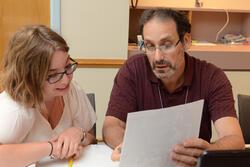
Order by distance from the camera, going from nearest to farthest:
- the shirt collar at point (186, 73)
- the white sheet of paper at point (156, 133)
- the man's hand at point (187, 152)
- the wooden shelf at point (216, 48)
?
the white sheet of paper at point (156, 133), the man's hand at point (187, 152), the shirt collar at point (186, 73), the wooden shelf at point (216, 48)

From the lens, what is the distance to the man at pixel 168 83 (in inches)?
58.4

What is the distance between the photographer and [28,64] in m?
1.16

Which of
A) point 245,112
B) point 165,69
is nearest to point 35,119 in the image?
point 165,69

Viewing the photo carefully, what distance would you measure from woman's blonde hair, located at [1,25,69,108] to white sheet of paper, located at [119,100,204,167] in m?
0.37

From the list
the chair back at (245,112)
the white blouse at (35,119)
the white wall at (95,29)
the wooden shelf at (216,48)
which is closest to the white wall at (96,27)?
the white wall at (95,29)

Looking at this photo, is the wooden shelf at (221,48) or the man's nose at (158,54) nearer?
the man's nose at (158,54)

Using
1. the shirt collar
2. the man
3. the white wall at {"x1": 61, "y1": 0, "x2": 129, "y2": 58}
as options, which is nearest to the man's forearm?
the man

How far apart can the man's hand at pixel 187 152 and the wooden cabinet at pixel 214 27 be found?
1.77 meters

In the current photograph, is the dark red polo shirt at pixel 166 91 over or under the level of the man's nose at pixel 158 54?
under

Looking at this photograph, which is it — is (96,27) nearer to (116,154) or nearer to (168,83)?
(168,83)

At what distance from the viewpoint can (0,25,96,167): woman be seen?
116 cm

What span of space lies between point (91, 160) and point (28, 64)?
387mm

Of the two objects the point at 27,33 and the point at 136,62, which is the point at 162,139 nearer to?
the point at 27,33

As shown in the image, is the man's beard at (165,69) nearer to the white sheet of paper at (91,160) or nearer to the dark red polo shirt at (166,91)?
the dark red polo shirt at (166,91)
